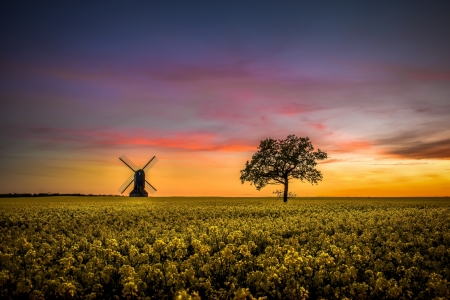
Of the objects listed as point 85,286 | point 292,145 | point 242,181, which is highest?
point 292,145

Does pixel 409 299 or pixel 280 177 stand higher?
pixel 280 177

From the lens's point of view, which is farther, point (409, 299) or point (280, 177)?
point (280, 177)

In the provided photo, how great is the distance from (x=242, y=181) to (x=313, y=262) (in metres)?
51.9

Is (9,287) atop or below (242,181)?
below

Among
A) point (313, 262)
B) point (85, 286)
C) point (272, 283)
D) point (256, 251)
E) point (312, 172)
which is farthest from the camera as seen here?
point (312, 172)

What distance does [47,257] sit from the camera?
1240 centimetres

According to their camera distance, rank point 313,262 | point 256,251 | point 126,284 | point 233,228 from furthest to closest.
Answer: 1. point 233,228
2. point 256,251
3. point 313,262
4. point 126,284

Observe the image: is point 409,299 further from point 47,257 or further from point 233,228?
point 233,228

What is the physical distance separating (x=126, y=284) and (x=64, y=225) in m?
19.4

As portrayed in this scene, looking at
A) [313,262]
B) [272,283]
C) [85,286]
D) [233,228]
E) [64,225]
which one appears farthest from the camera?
[64,225]

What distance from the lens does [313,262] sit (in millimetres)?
11898

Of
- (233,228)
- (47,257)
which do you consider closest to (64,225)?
(233,228)

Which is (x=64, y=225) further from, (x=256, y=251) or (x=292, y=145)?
(x=292, y=145)

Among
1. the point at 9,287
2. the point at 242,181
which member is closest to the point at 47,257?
the point at 9,287
